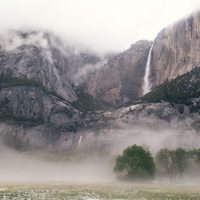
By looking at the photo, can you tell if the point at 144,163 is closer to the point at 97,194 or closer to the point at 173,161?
the point at 173,161

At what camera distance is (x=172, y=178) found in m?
188

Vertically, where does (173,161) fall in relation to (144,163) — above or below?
above

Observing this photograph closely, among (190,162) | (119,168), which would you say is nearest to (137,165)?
(119,168)

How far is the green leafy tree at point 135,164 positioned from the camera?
551ft

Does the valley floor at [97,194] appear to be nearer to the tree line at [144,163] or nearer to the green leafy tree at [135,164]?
the green leafy tree at [135,164]

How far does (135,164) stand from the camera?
169 metres

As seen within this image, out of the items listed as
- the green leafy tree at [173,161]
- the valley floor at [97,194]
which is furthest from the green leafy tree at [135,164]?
the valley floor at [97,194]

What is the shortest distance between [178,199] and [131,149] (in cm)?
10350

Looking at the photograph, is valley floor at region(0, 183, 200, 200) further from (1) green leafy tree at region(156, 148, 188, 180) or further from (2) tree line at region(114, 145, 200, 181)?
(1) green leafy tree at region(156, 148, 188, 180)

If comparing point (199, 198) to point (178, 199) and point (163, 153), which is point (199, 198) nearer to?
point (178, 199)

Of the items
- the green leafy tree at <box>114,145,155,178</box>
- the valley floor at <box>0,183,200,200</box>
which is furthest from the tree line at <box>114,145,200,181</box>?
the valley floor at <box>0,183,200,200</box>

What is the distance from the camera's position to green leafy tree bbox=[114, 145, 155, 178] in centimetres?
16788

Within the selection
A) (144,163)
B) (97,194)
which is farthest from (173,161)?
(97,194)

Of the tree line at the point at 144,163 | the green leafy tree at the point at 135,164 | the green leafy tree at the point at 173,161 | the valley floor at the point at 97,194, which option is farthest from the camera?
the green leafy tree at the point at 173,161
